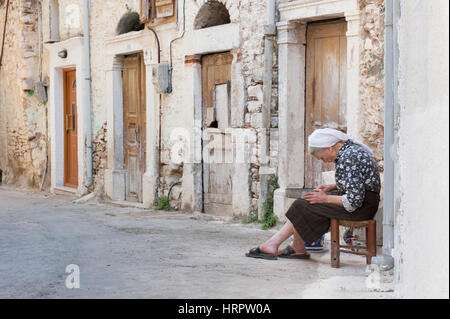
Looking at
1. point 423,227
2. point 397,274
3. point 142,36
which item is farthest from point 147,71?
point 423,227

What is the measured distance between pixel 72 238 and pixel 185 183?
2491 mm

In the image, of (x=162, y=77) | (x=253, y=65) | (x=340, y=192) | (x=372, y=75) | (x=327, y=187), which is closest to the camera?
(x=340, y=192)

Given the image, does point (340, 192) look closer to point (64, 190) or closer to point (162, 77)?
point (162, 77)

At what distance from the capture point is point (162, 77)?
1012 cm

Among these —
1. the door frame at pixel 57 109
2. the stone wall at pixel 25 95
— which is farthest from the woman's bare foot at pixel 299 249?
the stone wall at pixel 25 95

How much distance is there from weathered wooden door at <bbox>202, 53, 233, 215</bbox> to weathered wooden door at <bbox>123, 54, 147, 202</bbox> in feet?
5.78

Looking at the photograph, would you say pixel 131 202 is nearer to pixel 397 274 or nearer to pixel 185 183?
pixel 185 183

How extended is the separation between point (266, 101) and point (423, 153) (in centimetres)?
469

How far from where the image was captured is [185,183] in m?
9.87

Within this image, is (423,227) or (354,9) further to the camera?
(354,9)

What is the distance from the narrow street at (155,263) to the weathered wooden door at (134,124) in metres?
1.68

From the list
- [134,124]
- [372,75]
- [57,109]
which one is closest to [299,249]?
[372,75]

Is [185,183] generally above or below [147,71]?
below

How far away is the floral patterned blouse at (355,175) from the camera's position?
18.2 feet
